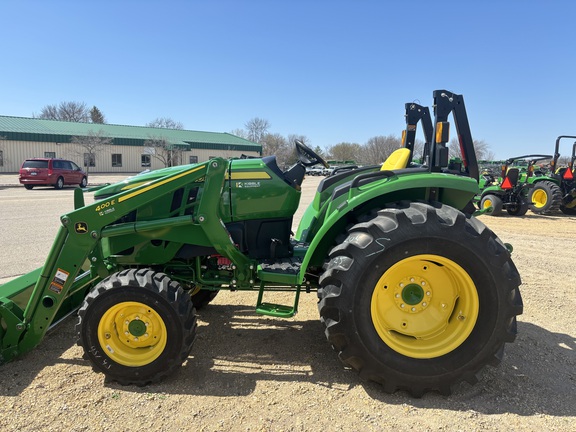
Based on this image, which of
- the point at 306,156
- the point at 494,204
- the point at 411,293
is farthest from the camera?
the point at 494,204

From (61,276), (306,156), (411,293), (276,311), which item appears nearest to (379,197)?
(411,293)

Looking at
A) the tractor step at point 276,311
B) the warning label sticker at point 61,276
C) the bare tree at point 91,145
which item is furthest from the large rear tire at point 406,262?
the bare tree at point 91,145

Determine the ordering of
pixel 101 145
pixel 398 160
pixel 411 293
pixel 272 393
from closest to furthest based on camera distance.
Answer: pixel 272 393, pixel 411 293, pixel 398 160, pixel 101 145

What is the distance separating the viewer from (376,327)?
8.74 ft

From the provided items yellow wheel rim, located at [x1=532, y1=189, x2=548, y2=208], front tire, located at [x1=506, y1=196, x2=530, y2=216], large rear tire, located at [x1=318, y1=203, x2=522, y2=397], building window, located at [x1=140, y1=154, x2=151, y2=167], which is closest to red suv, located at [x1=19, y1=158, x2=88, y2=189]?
front tire, located at [x1=506, y1=196, x2=530, y2=216]

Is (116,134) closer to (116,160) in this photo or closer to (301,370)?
(116,160)

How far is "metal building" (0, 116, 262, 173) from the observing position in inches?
1304

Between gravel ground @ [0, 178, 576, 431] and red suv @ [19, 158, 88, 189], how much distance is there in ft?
57.4

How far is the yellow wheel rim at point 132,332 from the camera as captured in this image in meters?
2.76

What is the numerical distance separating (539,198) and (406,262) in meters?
12.1

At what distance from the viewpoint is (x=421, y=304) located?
281 centimetres

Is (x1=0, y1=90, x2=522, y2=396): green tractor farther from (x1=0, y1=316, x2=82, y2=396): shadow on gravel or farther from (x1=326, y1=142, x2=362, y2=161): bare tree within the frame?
(x1=326, y1=142, x2=362, y2=161): bare tree

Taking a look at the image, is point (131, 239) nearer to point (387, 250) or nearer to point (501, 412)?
point (387, 250)

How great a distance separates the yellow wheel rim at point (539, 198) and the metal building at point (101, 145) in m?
25.0
